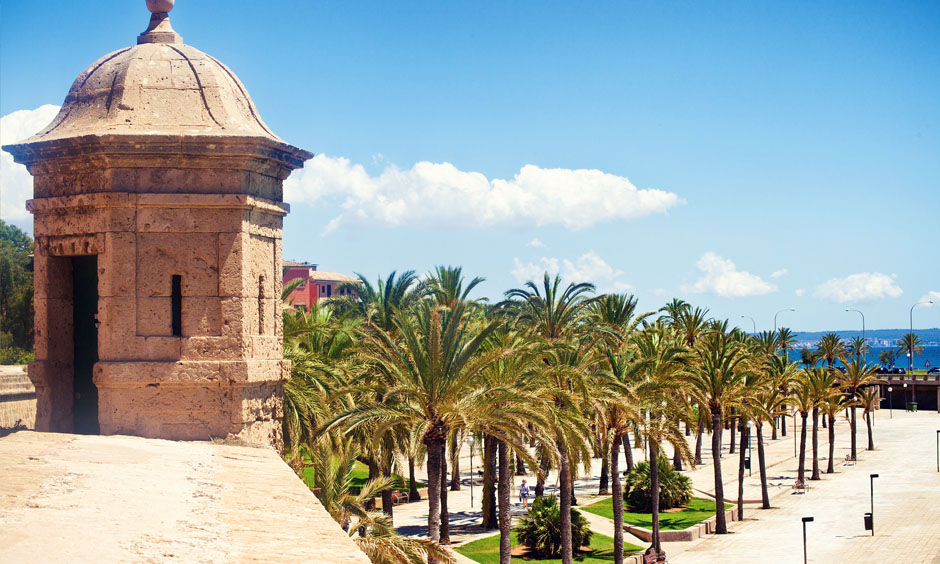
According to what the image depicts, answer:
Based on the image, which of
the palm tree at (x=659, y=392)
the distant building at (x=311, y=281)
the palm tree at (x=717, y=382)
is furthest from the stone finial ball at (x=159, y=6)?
the distant building at (x=311, y=281)

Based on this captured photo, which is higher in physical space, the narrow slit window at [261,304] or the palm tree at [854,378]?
the narrow slit window at [261,304]

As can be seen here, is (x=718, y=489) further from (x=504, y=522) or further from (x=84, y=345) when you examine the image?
(x=84, y=345)

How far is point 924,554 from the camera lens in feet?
102

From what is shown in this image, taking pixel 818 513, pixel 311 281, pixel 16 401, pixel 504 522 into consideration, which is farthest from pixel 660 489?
pixel 311 281

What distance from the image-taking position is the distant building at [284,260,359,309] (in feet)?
254

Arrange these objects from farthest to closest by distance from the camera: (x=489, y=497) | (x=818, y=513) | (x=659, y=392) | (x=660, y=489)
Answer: (x=818, y=513) → (x=660, y=489) → (x=489, y=497) → (x=659, y=392)

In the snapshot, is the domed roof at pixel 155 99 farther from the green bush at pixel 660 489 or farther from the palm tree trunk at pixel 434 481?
the green bush at pixel 660 489

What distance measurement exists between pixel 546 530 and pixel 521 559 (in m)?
1.24

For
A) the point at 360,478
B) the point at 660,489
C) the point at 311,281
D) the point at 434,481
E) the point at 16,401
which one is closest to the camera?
the point at 16,401

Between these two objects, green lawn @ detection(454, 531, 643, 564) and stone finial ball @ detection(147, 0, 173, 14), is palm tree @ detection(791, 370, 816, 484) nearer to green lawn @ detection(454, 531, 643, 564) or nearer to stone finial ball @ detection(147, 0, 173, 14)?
green lawn @ detection(454, 531, 643, 564)

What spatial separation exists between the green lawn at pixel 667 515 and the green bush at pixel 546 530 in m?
4.86

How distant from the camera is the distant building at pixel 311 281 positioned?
7743 centimetres

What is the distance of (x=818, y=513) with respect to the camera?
3916 cm

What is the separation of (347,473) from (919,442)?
5961cm
